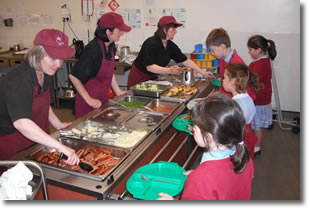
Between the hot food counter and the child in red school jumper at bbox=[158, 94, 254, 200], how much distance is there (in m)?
0.36

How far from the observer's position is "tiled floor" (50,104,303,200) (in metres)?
2.84

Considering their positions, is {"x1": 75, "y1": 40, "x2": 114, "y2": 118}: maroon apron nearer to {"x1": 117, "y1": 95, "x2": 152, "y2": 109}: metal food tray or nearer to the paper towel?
{"x1": 117, "y1": 95, "x2": 152, "y2": 109}: metal food tray

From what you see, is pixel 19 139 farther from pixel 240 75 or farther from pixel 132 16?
pixel 132 16

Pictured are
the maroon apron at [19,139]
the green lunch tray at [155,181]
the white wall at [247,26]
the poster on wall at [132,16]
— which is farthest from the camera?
the poster on wall at [132,16]

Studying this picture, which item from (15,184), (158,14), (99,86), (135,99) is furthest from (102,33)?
(158,14)

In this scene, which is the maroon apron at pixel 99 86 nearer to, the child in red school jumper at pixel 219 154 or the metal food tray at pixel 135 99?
the metal food tray at pixel 135 99

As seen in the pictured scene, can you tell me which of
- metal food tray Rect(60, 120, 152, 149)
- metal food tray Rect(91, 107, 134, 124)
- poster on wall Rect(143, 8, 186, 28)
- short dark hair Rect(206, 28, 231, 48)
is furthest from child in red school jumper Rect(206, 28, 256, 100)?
poster on wall Rect(143, 8, 186, 28)

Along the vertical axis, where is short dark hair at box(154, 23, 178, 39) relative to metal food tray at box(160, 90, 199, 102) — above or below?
above

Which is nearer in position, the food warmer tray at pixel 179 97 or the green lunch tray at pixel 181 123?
the green lunch tray at pixel 181 123

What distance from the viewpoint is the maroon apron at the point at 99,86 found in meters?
2.62

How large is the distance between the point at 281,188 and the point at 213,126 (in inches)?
83.6

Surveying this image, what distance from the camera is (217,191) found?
3.92 ft

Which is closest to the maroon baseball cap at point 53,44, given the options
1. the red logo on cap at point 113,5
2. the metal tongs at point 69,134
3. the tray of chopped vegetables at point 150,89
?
the metal tongs at point 69,134

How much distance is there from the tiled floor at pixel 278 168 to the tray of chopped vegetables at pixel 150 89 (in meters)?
1.37
